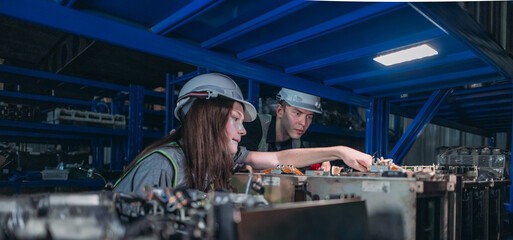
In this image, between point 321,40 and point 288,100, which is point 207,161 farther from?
point 288,100

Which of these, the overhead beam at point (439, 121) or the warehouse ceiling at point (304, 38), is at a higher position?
the warehouse ceiling at point (304, 38)

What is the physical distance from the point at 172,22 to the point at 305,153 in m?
1.17

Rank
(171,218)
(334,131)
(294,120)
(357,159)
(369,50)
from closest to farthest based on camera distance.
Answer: (171,218) < (357,159) < (369,50) < (294,120) < (334,131)

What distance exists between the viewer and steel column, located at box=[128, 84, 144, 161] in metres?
5.43

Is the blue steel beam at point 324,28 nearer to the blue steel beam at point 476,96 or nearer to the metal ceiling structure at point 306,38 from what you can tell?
the metal ceiling structure at point 306,38

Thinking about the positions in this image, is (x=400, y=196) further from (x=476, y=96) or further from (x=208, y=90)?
(x=476, y=96)

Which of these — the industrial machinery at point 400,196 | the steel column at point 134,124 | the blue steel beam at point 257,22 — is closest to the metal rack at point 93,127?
the steel column at point 134,124

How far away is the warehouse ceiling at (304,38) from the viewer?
1.90m

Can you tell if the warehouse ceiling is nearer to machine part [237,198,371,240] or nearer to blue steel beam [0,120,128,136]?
machine part [237,198,371,240]

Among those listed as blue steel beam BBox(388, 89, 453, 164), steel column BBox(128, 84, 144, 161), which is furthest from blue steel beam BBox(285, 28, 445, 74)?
steel column BBox(128, 84, 144, 161)

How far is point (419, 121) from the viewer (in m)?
4.23

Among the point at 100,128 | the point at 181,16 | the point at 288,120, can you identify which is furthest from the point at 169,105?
the point at 181,16

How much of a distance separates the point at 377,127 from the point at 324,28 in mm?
2308

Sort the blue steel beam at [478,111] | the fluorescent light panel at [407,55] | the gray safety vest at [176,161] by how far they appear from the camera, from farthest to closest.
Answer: the blue steel beam at [478,111] → the fluorescent light panel at [407,55] → the gray safety vest at [176,161]
